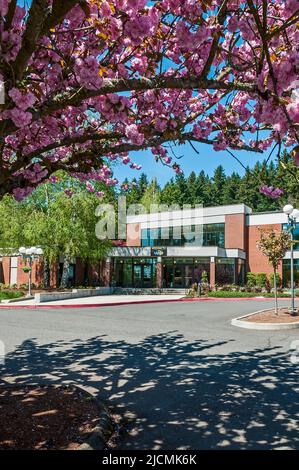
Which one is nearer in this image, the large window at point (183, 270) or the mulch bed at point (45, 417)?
the mulch bed at point (45, 417)

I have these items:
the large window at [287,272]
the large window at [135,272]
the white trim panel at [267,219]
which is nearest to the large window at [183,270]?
the large window at [135,272]

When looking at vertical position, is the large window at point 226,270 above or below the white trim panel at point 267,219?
below

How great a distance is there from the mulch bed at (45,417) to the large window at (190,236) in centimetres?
4066

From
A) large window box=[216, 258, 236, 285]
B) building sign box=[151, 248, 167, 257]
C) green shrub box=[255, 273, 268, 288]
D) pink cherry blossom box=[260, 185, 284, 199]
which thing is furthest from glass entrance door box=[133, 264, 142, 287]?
pink cherry blossom box=[260, 185, 284, 199]

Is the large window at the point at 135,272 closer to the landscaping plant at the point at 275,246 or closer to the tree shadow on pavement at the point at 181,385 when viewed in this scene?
the landscaping plant at the point at 275,246

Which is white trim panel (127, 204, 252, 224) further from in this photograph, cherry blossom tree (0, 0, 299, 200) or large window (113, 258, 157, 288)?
cherry blossom tree (0, 0, 299, 200)

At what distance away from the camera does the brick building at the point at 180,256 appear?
40.6 meters

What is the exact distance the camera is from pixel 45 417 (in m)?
5.13

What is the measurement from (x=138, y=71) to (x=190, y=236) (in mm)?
41368

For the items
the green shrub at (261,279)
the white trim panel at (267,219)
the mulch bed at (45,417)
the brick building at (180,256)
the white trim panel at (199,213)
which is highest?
the white trim panel at (199,213)

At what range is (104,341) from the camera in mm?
11344

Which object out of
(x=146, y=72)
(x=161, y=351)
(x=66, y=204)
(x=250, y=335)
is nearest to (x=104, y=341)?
(x=161, y=351)
